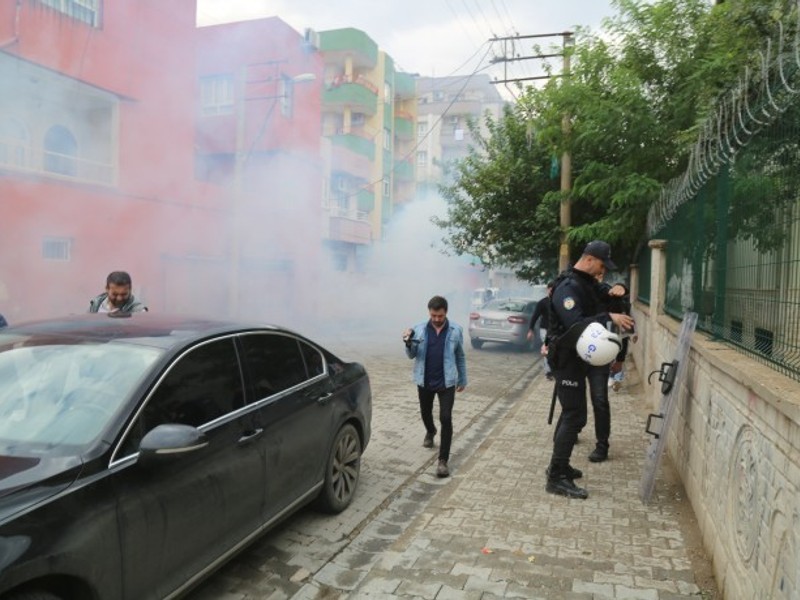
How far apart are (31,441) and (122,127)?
31.4 ft

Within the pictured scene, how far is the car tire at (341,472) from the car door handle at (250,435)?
0.82 m

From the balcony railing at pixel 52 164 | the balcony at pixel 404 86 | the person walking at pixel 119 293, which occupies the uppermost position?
the balcony at pixel 404 86

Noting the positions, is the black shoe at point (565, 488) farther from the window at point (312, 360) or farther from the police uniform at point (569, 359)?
the window at point (312, 360)

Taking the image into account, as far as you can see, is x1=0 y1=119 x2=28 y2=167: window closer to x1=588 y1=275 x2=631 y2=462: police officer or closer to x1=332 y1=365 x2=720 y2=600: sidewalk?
x1=332 y1=365 x2=720 y2=600: sidewalk

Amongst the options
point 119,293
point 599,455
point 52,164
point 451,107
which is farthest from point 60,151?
point 451,107

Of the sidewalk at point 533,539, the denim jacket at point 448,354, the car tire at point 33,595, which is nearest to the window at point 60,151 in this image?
the denim jacket at point 448,354

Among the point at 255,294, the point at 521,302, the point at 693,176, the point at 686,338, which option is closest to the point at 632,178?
the point at 693,176

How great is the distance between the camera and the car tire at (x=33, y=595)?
172 centimetres

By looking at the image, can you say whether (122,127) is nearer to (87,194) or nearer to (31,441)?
(87,194)

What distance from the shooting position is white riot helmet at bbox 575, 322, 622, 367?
3623 millimetres

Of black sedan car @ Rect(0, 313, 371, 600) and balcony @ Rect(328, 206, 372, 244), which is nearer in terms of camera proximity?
black sedan car @ Rect(0, 313, 371, 600)

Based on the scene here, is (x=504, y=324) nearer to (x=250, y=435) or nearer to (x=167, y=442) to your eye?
(x=250, y=435)

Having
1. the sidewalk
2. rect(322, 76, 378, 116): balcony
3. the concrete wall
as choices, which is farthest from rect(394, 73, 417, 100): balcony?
the concrete wall

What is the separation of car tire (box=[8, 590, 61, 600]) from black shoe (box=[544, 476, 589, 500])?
3102 millimetres
